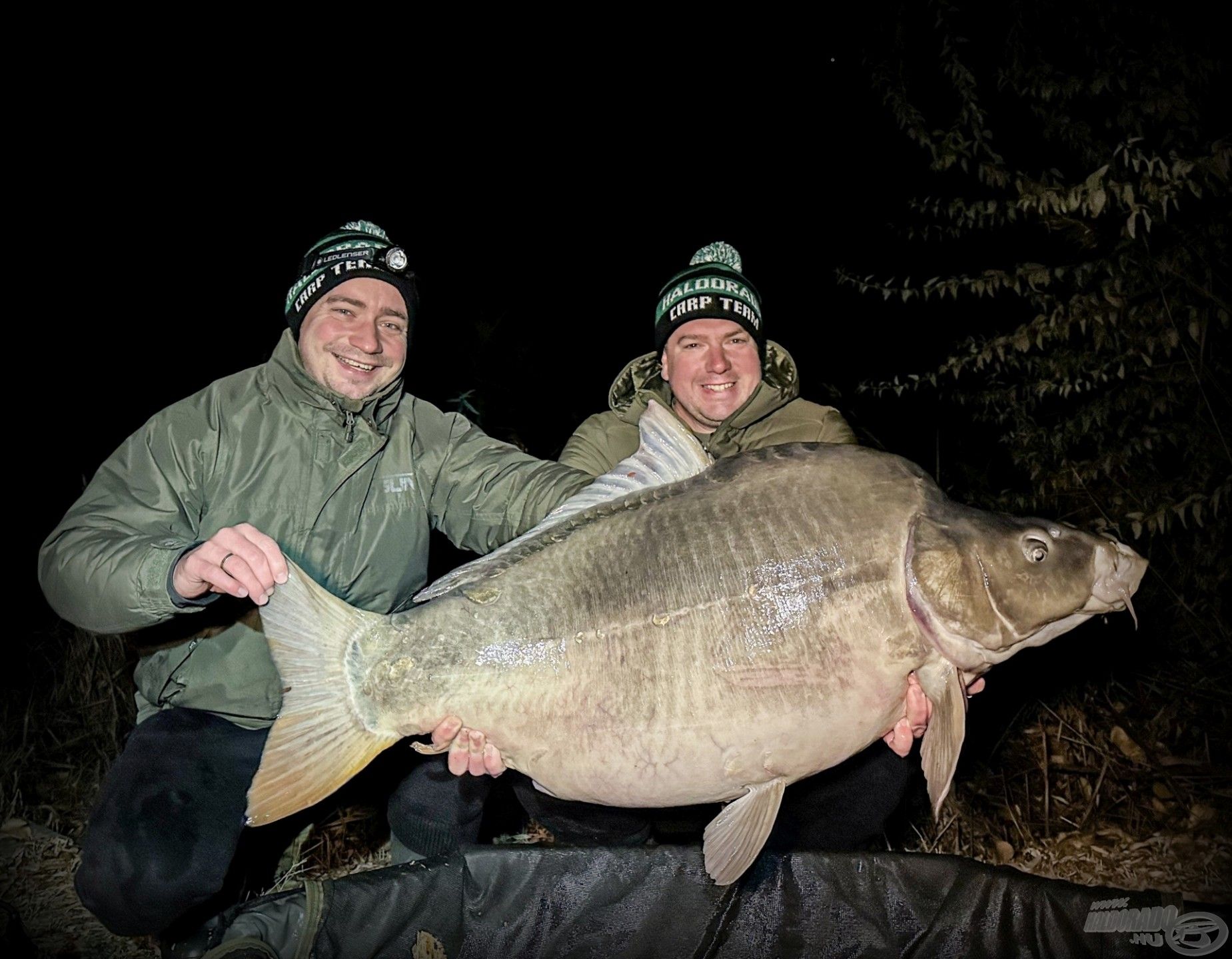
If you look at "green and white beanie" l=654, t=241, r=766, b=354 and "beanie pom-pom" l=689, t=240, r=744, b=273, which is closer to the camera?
"green and white beanie" l=654, t=241, r=766, b=354

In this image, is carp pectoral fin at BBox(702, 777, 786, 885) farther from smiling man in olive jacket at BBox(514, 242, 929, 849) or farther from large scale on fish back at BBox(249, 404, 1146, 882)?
smiling man in olive jacket at BBox(514, 242, 929, 849)

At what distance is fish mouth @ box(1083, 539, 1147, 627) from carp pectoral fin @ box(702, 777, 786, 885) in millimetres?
757

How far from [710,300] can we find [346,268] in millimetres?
1077

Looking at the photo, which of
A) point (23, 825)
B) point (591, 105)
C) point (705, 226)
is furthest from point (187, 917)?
point (591, 105)

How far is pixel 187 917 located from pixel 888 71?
4.05 meters

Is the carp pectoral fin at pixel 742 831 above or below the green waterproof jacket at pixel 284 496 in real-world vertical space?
below

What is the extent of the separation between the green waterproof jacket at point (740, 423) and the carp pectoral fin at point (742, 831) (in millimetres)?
1023

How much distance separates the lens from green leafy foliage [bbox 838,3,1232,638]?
3.15 metres

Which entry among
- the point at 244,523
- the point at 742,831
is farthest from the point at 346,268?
the point at 742,831

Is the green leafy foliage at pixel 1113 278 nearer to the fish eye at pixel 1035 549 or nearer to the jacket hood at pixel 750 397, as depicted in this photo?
the jacket hood at pixel 750 397

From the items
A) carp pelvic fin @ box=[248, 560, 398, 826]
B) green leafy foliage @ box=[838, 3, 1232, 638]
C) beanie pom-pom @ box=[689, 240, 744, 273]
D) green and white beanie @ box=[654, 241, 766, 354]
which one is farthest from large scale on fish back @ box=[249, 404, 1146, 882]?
green leafy foliage @ box=[838, 3, 1232, 638]

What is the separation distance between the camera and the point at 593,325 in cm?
1173

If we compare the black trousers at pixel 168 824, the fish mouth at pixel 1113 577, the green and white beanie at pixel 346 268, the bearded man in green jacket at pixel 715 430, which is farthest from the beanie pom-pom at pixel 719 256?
the black trousers at pixel 168 824

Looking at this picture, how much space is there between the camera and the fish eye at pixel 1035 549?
1786 mm
